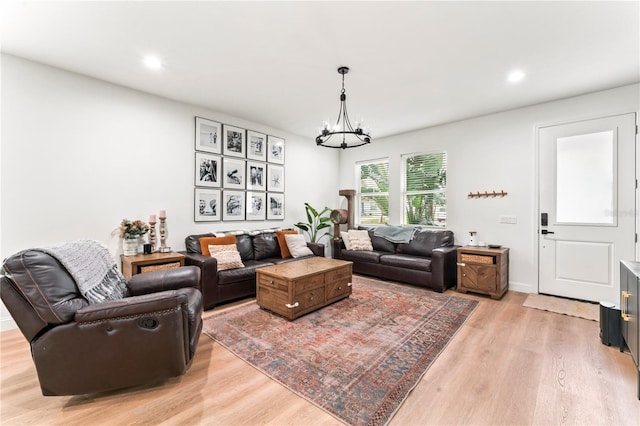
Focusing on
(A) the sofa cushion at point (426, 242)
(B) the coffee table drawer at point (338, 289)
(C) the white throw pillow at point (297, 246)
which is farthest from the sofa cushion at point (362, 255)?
(B) the coffee table drawer at point (338, 289)

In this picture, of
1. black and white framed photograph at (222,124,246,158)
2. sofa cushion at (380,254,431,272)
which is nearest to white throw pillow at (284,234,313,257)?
sofa cushion at (380,254,431,272)

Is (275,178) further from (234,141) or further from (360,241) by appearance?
(360,241)

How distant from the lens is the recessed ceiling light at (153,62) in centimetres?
268

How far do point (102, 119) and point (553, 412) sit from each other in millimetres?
4715

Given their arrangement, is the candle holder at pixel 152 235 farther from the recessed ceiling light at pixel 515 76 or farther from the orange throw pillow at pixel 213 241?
the recessed ceiling light at pixel 515 76

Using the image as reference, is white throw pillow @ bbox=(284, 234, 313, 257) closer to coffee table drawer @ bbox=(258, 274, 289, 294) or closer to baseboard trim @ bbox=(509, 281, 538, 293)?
coffee table drawer @ bbox=(258, 274, 289, 294)

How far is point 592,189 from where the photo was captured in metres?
3.39

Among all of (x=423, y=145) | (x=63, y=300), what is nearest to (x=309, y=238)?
(x=423, y=145)

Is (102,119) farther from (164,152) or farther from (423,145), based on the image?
(423,145)

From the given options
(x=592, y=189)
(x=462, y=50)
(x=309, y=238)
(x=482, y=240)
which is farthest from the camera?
(x=309, y=238)

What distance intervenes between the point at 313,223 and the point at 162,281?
3534 millimetres

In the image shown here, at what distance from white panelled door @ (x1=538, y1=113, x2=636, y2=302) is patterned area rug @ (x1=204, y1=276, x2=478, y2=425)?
4.56ft

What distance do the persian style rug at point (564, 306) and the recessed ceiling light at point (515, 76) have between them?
2.65 meters

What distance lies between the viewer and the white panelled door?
321cm
